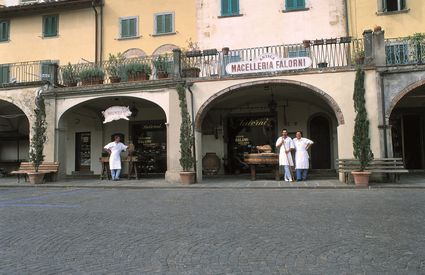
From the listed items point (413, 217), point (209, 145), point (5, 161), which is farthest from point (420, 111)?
point (5, 161)

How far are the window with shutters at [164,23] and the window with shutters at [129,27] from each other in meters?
1.06

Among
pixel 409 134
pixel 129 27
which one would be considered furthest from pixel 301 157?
pixel 129 27

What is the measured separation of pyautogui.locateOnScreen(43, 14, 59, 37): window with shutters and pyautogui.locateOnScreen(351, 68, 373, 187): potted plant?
15.5 meters

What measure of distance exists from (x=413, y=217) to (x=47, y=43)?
19.8 metres

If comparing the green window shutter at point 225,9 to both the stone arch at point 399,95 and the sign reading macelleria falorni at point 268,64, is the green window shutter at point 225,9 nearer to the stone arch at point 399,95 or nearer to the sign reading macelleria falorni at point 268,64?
the sign reading macelleria falorni at point 268,64

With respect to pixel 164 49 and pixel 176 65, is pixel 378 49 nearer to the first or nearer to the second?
pixel 176 65

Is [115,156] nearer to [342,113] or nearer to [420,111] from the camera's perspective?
[342,113]

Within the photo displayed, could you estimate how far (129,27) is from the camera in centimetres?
2059

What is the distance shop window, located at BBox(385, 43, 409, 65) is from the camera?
14.4 meters

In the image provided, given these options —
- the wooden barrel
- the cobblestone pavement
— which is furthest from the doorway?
the cobblestone pavement

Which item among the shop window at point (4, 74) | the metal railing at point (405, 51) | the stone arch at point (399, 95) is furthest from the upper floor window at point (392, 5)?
the shop window at point (4, 74)

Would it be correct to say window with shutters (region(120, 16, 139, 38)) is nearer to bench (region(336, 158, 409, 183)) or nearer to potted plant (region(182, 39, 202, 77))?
potted plant (region(182, 39, 202, 77))

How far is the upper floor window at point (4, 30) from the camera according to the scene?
2191 cm

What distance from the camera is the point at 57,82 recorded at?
17.0 m
